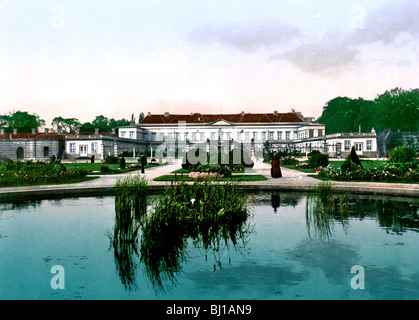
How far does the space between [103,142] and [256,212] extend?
151ft

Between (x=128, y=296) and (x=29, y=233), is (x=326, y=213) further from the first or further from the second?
(x=29, y=233)

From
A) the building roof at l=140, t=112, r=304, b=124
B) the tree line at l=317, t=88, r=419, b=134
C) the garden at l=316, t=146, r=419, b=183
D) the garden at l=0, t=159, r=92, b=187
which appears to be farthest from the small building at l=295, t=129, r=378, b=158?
the garden at l=0, t=159, r=92, b=187

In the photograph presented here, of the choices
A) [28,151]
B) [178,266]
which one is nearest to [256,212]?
[178,266]

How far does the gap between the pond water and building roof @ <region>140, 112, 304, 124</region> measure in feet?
222

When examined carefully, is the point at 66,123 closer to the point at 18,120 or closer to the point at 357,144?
the point at 18,120

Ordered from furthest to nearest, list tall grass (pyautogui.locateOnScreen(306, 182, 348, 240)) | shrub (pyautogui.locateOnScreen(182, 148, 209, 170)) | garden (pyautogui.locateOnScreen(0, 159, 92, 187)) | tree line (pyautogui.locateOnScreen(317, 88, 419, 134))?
tree line (pyautogui.locateOnScreen(317, 88, 419, 134)) → shrub (pyautogui.locateOnScreen(182, 148, 209, 170)) → garden (pyautogui.locateOnScreen(0, 159, 92, 187)) → tall grass (pyautogui.locateOnScreen(306, 182, 348, 240))

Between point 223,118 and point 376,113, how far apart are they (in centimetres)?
2853

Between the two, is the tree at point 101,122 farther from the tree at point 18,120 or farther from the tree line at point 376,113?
the tree line at point 376,113

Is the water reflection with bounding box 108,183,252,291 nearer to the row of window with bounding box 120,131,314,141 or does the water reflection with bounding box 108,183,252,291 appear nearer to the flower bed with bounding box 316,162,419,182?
the flower bed with bounding box 316,162,419,182

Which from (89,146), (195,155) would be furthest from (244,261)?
(89,146)

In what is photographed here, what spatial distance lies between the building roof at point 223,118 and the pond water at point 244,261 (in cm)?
6769

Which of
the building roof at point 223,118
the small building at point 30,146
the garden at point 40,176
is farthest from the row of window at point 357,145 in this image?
the garden at point 40,176

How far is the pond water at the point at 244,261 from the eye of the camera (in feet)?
15.7

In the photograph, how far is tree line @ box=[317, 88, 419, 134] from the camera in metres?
60.9
